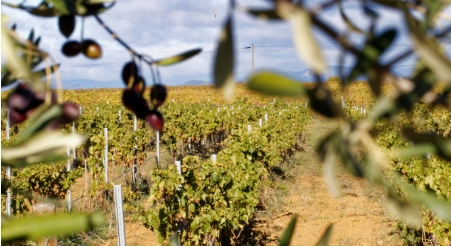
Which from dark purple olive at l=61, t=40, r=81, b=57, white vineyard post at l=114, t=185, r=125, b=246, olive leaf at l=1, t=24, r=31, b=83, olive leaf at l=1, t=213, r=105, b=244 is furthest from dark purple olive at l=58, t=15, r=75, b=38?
white vineyard post at l=114, t=185, r=125, b=246

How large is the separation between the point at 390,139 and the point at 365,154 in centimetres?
831

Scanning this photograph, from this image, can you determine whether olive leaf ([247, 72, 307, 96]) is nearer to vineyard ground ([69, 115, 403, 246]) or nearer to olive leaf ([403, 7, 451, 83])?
olive leaf ([403, 7, 451, 83])

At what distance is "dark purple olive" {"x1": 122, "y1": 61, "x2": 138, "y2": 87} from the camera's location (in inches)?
20.1

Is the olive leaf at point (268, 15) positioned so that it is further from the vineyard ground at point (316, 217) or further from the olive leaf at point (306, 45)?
the vineyard ground at point (316, 217)

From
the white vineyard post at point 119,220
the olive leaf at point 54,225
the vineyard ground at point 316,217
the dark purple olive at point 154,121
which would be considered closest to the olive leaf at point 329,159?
the olive leaf at point 54,225

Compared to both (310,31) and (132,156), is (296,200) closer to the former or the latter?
(132,156)

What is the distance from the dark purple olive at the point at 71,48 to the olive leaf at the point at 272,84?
305mm

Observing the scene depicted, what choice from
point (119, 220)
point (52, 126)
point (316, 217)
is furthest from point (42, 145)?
point (316, 217)

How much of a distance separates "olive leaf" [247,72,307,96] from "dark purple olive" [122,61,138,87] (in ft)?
0.91

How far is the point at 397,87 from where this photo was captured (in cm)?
29

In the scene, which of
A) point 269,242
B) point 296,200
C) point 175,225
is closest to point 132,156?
point 296,200

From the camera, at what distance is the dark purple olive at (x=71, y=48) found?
0.50 m

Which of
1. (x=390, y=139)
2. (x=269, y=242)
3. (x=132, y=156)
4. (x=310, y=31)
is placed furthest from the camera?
(x=132, y=156)

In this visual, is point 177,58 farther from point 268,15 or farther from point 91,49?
point 268,15
